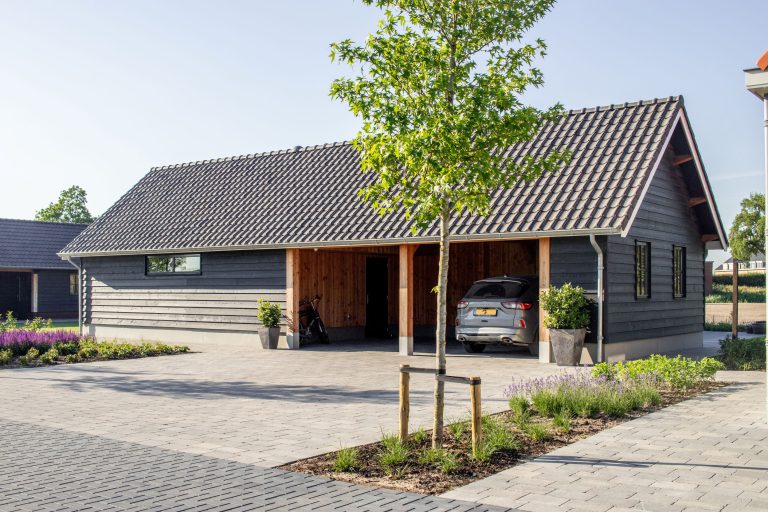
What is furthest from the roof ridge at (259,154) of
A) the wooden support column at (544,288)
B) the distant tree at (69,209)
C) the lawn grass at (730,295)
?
the distant tree at (69,209)

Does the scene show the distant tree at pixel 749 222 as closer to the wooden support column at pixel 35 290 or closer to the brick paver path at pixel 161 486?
the wooden support column at pixel 35 290

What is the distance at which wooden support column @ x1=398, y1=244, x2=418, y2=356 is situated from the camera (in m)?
18.1

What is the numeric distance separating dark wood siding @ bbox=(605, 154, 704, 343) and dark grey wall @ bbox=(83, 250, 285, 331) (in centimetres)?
838

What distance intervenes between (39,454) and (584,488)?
5.13 m

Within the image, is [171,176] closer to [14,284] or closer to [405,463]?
[14,284]

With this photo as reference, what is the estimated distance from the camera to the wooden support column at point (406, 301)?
18.1 m

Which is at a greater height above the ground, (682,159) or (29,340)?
(682,159)

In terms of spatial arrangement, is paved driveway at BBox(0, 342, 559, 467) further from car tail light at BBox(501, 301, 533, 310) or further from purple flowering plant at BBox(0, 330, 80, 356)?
purple flowering plant at BBox(0, 330, 80, 356)

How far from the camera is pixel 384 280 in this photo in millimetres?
23984

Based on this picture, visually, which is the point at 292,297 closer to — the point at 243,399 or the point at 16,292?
the point at 243,399

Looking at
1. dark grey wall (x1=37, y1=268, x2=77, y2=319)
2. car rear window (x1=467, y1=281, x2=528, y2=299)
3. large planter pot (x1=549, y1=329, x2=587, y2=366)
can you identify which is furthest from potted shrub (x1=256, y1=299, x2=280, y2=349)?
dark grey wall (x1=37, y1=268, x2=77, y2=319)

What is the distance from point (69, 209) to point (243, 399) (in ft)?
247

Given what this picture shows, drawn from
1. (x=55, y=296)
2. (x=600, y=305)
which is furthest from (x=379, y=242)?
(x=55, y=296)

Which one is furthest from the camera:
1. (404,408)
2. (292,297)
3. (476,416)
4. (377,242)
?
(292,297)
